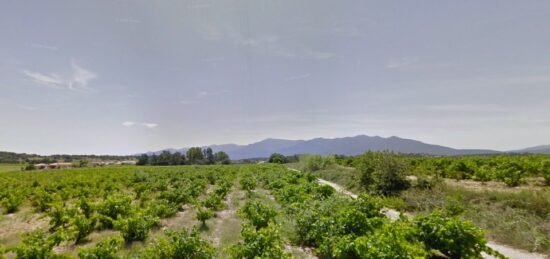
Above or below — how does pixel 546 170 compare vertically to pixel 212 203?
above

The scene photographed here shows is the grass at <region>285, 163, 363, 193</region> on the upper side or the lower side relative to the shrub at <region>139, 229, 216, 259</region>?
lower

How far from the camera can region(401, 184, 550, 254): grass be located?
24.2 feet

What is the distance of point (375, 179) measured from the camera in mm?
15641

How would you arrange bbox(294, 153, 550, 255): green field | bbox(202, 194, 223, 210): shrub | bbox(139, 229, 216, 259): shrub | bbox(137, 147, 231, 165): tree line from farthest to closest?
1. bbox(137, 147, 231, 165): tree line
2. bbox(202, 194, 223, 210): shrub
3. bbox(294, 153, 550, 255): green field
4. bbox(139, 229, 216, 259): shrub

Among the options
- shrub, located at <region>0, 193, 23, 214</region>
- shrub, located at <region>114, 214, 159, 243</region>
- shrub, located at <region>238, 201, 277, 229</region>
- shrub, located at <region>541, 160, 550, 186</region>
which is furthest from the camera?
shrub, located at <region>541, 160, 550, 186</region>

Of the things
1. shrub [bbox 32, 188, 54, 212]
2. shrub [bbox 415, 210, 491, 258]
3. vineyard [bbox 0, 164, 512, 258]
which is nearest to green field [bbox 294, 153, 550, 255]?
vineyard [bbox 0, 164, 512, 258]

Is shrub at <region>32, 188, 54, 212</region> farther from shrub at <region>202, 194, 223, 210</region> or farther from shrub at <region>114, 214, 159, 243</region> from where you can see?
shrub at <region>202, 194, 223, 210</region>

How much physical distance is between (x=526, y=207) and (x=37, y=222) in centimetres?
2230

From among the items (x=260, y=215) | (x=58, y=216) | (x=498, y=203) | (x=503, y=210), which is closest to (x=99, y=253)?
(x=260, y=215)

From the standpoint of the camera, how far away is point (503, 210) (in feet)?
33.8

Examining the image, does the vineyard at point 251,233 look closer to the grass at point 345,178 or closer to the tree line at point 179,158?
the grass at point 345,178

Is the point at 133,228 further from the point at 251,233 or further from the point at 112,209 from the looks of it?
the point at 251,233

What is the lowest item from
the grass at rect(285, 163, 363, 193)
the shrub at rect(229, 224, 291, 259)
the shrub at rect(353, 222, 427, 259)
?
the grass at rect(285, 163, 363, 193)

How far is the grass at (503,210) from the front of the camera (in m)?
7.38
